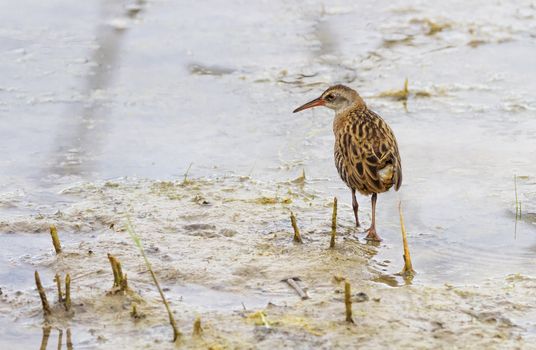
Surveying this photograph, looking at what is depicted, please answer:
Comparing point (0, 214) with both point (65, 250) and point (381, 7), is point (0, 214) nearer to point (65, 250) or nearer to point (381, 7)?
point (65, 250)

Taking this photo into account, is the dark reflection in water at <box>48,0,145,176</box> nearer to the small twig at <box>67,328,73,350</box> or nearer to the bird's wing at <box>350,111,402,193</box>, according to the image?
the bird's wing at <box>350,111,402,193</box>

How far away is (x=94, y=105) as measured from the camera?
380 inches

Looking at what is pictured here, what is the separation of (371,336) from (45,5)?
7.96m

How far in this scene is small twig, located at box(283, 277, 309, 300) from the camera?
5785 millimetres

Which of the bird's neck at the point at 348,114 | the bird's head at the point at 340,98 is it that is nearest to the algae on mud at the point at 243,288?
the bird's neck at the point at 348,114

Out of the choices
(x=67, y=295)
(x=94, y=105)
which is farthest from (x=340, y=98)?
(x=67, y=295)

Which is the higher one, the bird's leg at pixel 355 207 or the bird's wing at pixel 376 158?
the bird's wing at pixel 376 158

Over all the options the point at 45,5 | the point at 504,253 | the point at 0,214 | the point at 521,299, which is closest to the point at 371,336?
the point at 521,299

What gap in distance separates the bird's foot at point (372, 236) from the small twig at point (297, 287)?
1039 millimetres

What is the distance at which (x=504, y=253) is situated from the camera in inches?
264

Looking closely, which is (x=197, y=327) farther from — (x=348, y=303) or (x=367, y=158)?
(x=367, y=158)

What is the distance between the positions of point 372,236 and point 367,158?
60 centimetres

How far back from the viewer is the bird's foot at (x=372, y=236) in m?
6.95

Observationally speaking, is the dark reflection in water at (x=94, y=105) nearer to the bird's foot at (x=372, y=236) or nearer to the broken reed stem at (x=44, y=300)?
the bird's foot at (x=372, y=236)
